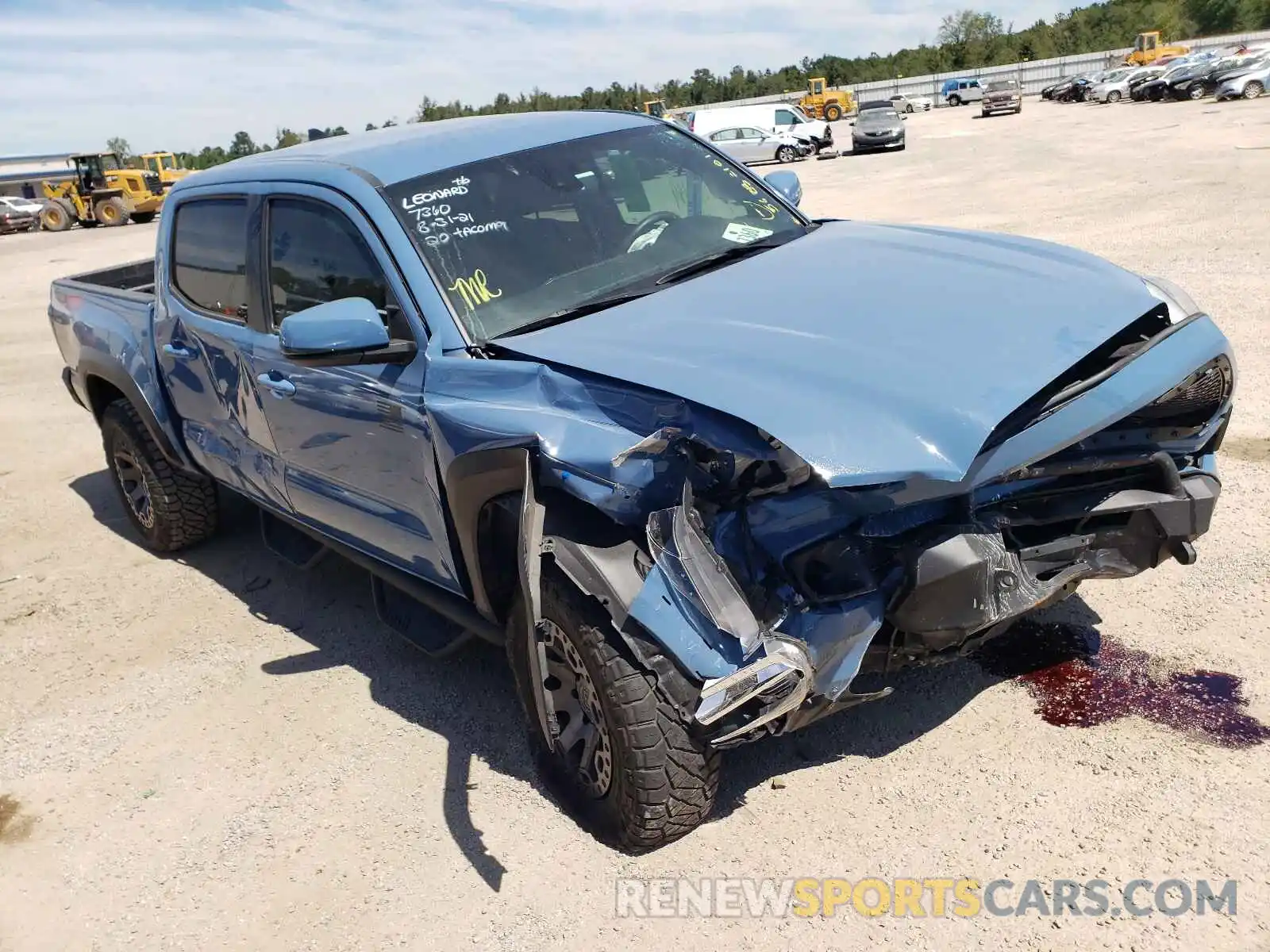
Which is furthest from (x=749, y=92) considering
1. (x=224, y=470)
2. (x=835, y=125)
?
(x=224, y=470)

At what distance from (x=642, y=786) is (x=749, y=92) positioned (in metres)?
93.0

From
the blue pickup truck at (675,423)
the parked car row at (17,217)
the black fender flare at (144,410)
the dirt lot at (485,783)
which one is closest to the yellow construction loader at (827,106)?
the parked car row at (17,217)

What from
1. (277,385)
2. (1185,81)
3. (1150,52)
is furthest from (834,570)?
(1150,52)

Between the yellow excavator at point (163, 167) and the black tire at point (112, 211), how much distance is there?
1.52 m

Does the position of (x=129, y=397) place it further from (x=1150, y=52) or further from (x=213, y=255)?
(x=1150, y=52)

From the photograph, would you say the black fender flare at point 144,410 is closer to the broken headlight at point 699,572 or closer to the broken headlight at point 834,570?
the broken headlight at point 699,572

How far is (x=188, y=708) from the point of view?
4.12 metres

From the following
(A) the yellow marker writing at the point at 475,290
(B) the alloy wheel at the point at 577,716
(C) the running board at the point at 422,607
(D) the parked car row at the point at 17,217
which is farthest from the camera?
(D) the parked car row at the point at 17,217

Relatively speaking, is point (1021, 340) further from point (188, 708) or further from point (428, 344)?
point (188, 708)

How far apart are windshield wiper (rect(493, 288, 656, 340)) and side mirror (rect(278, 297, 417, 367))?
0.35 m

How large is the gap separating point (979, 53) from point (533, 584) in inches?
3610

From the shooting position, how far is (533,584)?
2.51 metres

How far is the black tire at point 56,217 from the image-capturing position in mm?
34344

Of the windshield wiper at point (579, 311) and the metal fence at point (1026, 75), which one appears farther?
the metal fence at point (1026, 75)
